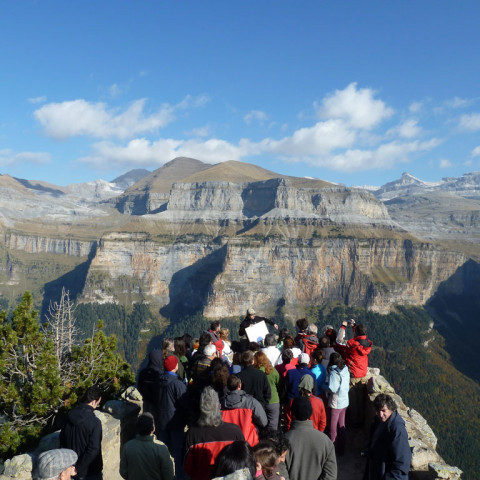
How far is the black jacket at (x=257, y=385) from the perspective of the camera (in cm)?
834

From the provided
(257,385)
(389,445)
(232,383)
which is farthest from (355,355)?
(232,383)

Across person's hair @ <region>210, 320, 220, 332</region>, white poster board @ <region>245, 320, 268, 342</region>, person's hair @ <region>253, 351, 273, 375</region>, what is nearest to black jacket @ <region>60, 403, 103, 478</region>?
person's hair @ <region>253, 351, 273, 375</region>

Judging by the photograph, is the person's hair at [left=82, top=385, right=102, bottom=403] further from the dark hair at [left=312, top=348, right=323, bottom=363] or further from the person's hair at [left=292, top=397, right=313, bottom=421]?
the dark hair at [left=312, top=348, right=323, bottom=363]

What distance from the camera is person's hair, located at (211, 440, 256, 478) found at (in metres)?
4.98

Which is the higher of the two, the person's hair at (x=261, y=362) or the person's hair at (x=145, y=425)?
the person's hair at (x=261, y=362)

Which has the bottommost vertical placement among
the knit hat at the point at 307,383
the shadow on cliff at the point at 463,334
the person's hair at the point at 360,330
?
the shadow on cliff at the point at 463,334

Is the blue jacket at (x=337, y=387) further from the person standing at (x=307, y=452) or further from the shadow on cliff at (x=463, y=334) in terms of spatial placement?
the shadow on cliff at (x=463, y=334)

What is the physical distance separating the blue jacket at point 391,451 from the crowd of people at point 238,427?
0.06 ft

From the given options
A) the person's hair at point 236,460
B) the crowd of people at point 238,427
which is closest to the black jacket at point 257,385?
the crowd of people at point 238,427

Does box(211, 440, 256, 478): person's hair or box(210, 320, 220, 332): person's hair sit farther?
box(210, 320, 220, 332): person's hair

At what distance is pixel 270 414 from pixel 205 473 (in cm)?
300

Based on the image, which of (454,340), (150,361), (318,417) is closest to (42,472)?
(150,361)

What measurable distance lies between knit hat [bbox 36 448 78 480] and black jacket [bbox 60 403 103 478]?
83.3 inches

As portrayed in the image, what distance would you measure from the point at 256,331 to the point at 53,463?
9.43 metres
